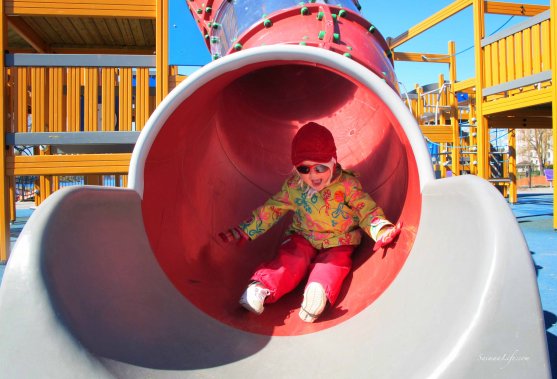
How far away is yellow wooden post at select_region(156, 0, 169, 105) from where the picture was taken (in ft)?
11.7

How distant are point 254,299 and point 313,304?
0.23m

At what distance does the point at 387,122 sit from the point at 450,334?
65.6 inches

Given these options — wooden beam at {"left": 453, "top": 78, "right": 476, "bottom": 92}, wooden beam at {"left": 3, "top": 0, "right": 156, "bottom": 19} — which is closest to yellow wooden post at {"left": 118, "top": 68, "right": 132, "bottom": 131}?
wooden beam at {"left": 3, "top": 0, "right": 156, "bottom": 19}

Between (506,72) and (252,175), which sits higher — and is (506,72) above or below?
above

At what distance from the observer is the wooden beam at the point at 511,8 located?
6.28 meters

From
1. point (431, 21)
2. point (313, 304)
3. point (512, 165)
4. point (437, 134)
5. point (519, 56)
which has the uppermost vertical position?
point (431, 21)

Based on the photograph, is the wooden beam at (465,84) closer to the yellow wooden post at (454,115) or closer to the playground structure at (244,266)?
the yellow wooden post at (454,115)

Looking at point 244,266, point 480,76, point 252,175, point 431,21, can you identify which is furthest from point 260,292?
point 431,21

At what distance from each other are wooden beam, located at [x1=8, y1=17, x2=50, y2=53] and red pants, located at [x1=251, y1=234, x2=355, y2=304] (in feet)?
13.0

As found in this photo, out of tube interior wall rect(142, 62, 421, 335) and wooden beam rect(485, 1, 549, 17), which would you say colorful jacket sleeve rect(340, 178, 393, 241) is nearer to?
tube interior wall rect(142, 62, 421, 335)

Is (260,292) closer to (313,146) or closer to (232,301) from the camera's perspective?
(232,301)

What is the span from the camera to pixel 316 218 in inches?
85.7

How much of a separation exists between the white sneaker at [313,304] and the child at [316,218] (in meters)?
0.13

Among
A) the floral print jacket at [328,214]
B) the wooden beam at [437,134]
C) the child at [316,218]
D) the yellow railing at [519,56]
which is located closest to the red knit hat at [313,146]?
the child at [316,218]
